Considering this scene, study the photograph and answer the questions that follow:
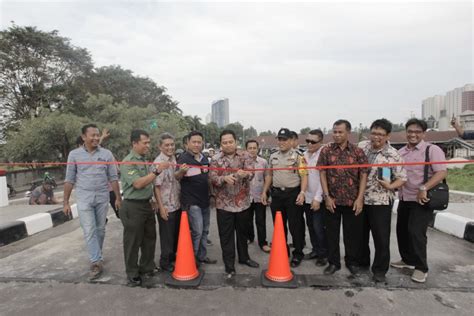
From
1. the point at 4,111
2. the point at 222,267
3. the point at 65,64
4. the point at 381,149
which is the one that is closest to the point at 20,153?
the point at 4,111

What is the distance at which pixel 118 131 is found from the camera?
16.0 meters

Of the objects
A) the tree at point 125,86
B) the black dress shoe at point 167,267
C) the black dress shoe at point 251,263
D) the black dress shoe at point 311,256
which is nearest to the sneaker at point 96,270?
the black dress shoe at point 167,267

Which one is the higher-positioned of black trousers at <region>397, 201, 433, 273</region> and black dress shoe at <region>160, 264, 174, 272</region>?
black trousers at <region>397, 201, 433, 273</region>

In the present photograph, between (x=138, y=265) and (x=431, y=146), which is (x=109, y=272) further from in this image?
(x=431, y=146)

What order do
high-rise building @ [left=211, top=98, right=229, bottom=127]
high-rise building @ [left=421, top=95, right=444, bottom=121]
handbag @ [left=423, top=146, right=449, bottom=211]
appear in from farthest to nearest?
high-rise building @ [left=211, top=98, right=229, bottom=127]
high-rise building @ [left=421, top=95, right=444, bottom=121]
handbag @ [left=423, top=146, right=449, bottom=211]

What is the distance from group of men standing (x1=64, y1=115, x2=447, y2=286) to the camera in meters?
2.98

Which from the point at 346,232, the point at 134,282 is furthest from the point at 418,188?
the point at 134,282

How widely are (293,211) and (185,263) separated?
142cm

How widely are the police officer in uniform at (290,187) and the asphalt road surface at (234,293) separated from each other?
40 cm

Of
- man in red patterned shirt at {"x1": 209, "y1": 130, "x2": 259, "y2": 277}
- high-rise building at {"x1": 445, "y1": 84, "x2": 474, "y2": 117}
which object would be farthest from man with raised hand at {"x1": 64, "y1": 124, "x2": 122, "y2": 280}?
high-rise building at {"x1": 445, "y1": 84, "x2": 474, "y2": 117}

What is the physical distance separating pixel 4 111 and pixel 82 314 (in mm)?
24670

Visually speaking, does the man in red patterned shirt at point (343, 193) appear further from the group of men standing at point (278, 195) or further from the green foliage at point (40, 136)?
the green foliage at point (40, 136)

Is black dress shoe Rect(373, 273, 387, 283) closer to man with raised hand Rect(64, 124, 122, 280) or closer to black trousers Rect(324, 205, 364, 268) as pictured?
black trousers Rect(324, 205, 364, 268)

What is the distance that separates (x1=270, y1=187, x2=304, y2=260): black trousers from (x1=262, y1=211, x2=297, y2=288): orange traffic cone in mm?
337
